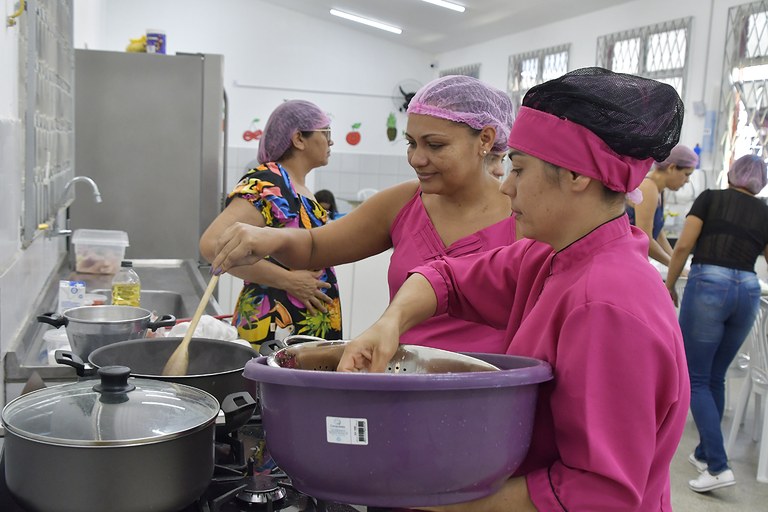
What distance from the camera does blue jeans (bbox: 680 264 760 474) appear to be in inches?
142

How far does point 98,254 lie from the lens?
129 inches

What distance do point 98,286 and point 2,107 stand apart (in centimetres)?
137

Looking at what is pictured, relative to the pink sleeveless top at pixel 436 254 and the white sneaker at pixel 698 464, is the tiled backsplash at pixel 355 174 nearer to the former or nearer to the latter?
the white sneaker at pixel 698 464

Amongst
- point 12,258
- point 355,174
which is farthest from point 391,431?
point 355,174

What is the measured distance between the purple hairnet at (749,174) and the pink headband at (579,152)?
117 inches

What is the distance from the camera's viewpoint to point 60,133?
9.61 ft

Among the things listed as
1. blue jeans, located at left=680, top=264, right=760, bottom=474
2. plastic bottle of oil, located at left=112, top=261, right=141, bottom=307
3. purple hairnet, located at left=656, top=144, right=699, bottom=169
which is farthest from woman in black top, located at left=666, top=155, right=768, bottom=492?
plastic bottle of oil, located at left=112, top=261, right=141, bottom=307

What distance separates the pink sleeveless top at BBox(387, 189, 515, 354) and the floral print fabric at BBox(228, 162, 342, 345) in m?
0.74

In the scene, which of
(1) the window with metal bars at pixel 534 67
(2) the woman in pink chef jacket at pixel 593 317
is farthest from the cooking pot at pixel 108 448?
(1) the window with metal bars at pixel 534 67

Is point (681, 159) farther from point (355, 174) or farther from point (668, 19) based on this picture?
point (355, 174)

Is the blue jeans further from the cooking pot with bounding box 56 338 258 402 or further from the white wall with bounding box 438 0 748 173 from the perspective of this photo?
the cooking pot with bounding box 56 338 258 402

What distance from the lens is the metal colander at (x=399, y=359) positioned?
1.02 metres

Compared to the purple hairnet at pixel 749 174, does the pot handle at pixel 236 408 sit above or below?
below

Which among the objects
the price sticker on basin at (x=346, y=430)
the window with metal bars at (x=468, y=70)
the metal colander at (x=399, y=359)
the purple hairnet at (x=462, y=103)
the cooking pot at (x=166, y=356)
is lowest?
the cooking pot at (x=166, y=356)
